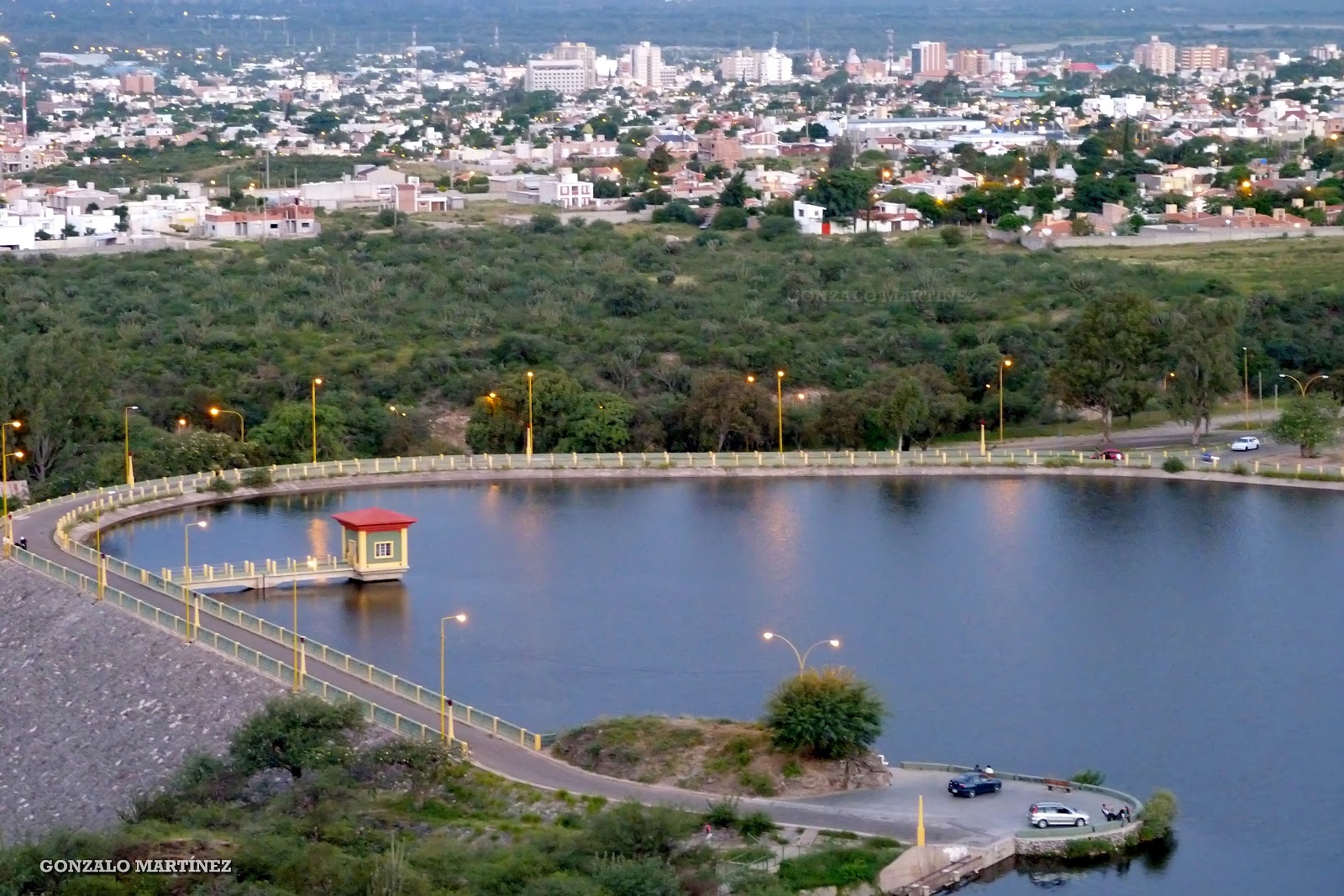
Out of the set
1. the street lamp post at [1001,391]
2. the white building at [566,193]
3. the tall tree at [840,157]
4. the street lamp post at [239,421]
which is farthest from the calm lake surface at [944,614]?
the tall tree at [840,157]

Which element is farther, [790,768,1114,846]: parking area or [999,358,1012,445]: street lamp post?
[999,358,1012,445]: street lamp post

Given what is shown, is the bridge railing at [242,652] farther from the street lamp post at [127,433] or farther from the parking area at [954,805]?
the street lamp post at [127,433]

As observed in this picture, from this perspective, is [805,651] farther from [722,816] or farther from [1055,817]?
[722,816]

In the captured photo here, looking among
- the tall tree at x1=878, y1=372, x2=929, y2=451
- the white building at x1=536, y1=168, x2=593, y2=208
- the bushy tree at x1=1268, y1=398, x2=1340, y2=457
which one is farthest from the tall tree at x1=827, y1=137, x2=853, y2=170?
the bushy tree at x1=1268, y1=398, x2=1340, y2=457

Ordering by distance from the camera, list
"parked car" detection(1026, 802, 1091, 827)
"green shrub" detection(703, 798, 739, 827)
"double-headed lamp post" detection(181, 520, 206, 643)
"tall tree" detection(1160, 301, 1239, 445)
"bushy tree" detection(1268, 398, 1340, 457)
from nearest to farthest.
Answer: "green shrub" detection(703, 798, 739, 827), "parked car" detection(1026, 802, 1091, 827), "double-headed lamp post" detection(181, 520, 206, 643), "bushy tree" detection(1268, 398, 1340, 457), "tall tree" detection(1160, 301, 1239, 445)

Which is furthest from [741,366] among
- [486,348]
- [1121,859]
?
[1121,859]

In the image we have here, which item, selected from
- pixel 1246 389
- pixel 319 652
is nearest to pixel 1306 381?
pixel 1246 389

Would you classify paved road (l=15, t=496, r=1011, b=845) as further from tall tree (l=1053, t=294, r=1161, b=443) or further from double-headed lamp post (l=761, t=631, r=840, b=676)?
tall tree (l=1053, t=294, r=1161, b=443)
